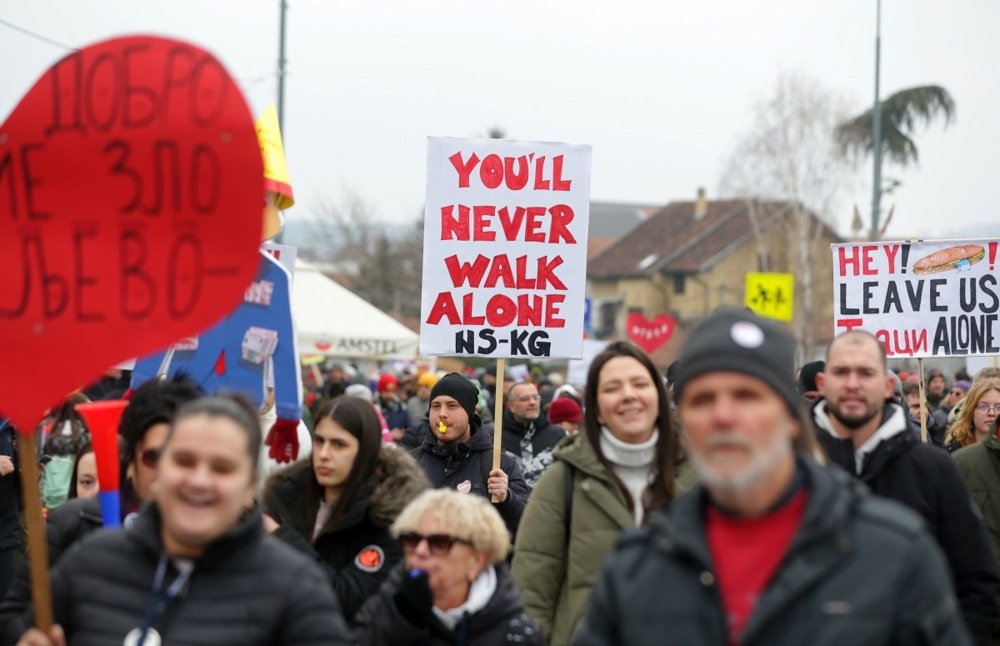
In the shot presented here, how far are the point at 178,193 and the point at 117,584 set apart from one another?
1073 mm

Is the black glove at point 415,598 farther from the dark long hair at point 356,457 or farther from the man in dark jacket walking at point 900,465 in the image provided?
the man in dark jacket walking at point 900,465

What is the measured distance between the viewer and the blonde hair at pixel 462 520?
16.2 feet

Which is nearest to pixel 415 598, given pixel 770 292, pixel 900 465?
pixel 900 465

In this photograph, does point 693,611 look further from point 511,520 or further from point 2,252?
point 511,520

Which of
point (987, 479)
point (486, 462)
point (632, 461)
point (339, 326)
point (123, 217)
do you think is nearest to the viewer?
point (123, 217)

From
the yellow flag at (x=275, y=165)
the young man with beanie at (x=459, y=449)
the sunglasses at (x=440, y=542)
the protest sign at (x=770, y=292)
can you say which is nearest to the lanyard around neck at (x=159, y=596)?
the sunglasses at (x=440, y=542)

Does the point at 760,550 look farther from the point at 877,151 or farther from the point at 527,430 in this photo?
the point at 877,151

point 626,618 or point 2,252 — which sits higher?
point 2,252

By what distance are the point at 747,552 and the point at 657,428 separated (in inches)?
99.0

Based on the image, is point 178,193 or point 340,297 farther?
point 340,297

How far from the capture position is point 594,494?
5.63 m

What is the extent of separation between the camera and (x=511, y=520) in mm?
8766

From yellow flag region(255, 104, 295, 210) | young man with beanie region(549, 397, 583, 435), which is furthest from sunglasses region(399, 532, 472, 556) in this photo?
young man with beanie region(549, 397, 583, 435)

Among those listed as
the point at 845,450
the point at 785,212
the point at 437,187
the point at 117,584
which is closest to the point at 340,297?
the point at 437,187
